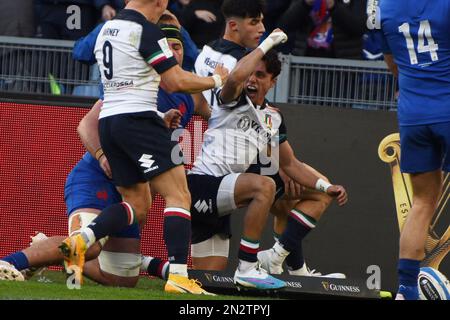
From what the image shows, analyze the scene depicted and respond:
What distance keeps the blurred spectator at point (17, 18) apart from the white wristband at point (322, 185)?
3999 millimetres

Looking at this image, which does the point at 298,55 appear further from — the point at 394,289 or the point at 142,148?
the point at 142,148

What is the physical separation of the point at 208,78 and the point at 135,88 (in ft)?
1.65

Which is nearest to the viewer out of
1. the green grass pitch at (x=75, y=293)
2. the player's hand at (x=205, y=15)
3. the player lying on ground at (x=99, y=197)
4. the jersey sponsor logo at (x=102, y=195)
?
the green grass pitch at (x=75, y=293)

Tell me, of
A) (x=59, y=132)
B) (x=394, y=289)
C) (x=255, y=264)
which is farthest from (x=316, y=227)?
(x=59, y=132)

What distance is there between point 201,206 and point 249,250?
1.78ft

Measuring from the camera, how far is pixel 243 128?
9.87 m

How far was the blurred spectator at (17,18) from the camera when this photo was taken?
1256 cm

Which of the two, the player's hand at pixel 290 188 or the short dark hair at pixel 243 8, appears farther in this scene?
the player's hand at pixel 290 188

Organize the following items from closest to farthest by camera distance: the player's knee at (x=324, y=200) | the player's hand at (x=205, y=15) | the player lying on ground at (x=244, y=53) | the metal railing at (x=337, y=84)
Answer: the player lying on ground at (x=244, y=53) → the player's knee at (x=324, y=200) → the metal railing at (x=337, y=84) → the player's hand at (x=205, y=15)

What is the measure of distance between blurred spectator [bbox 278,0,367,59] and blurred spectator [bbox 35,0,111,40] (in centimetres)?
189

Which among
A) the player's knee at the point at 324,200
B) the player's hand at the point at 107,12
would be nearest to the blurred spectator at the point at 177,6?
the player's hand at the point at 107,12

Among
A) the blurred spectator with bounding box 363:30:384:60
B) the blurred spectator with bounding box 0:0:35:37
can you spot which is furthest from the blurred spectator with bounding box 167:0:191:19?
the blurred spectator with bounding box 363:30:384:60

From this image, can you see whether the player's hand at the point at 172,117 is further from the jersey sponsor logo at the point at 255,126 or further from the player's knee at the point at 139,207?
the jersey sponsor logo at the point at 255,126

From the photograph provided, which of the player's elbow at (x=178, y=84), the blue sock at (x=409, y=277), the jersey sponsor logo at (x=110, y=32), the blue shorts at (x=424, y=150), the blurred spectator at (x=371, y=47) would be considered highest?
the jersey sponsor logo at (x=110, y=32)
